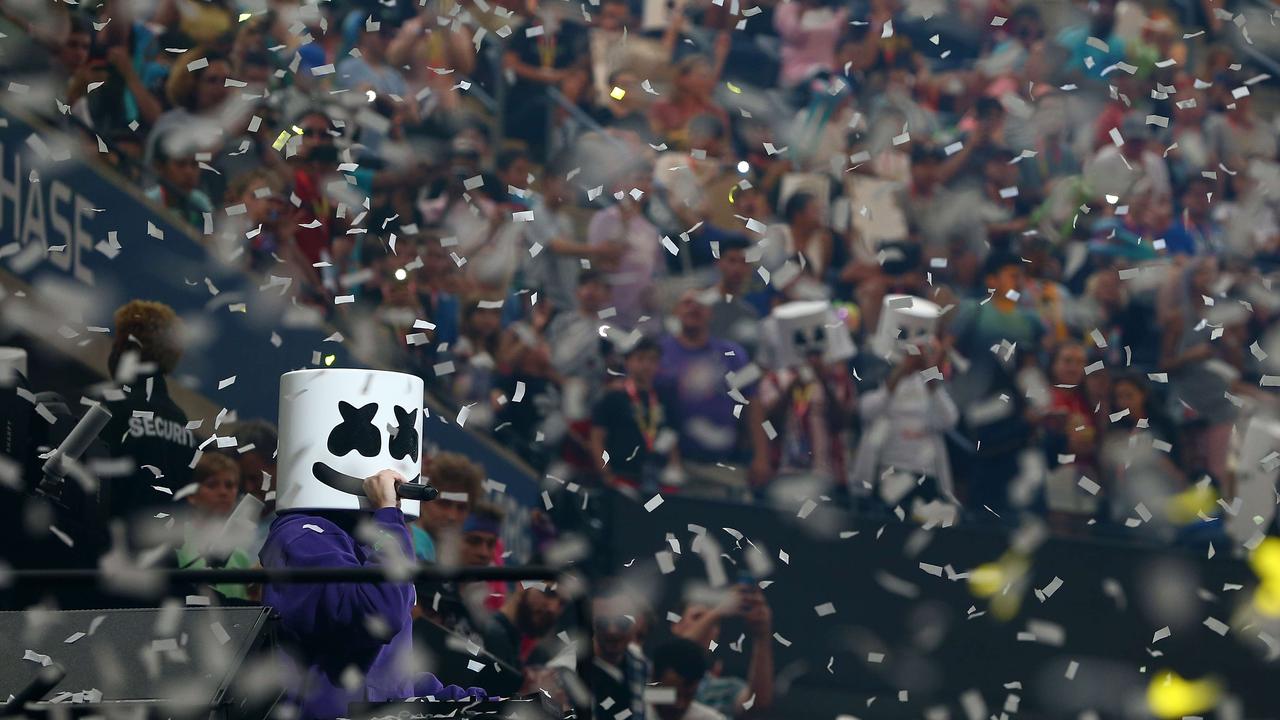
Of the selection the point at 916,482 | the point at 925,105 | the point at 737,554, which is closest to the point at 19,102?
the point at 737,554

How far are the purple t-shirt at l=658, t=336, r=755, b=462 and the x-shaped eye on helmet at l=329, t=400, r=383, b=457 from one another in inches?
106

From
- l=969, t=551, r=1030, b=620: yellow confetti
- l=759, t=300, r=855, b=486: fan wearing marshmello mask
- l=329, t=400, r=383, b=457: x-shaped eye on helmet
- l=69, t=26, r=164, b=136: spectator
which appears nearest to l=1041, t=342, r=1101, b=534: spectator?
l=969, t=551, r=1030, b=620: yellow confetti

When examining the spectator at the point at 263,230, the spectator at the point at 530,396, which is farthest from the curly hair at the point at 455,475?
the spectator at the point at 263,230

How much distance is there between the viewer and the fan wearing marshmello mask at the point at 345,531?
101 inches

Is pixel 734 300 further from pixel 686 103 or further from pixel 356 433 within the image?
pixel 356 433

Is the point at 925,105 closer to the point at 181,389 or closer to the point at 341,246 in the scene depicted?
the point at 341,246

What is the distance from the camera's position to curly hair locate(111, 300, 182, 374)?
13.0 ft

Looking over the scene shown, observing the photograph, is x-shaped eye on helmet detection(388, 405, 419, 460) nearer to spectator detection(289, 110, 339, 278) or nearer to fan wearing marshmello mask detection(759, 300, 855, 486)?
spectator detection(289, 110, 339, 278)

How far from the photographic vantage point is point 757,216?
6.02 m

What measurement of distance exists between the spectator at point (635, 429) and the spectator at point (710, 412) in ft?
0.18

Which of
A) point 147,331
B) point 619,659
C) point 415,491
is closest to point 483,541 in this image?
point 619,659

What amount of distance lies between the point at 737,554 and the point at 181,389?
197 cm

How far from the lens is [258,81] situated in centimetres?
504

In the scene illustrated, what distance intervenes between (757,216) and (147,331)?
8.84ft
